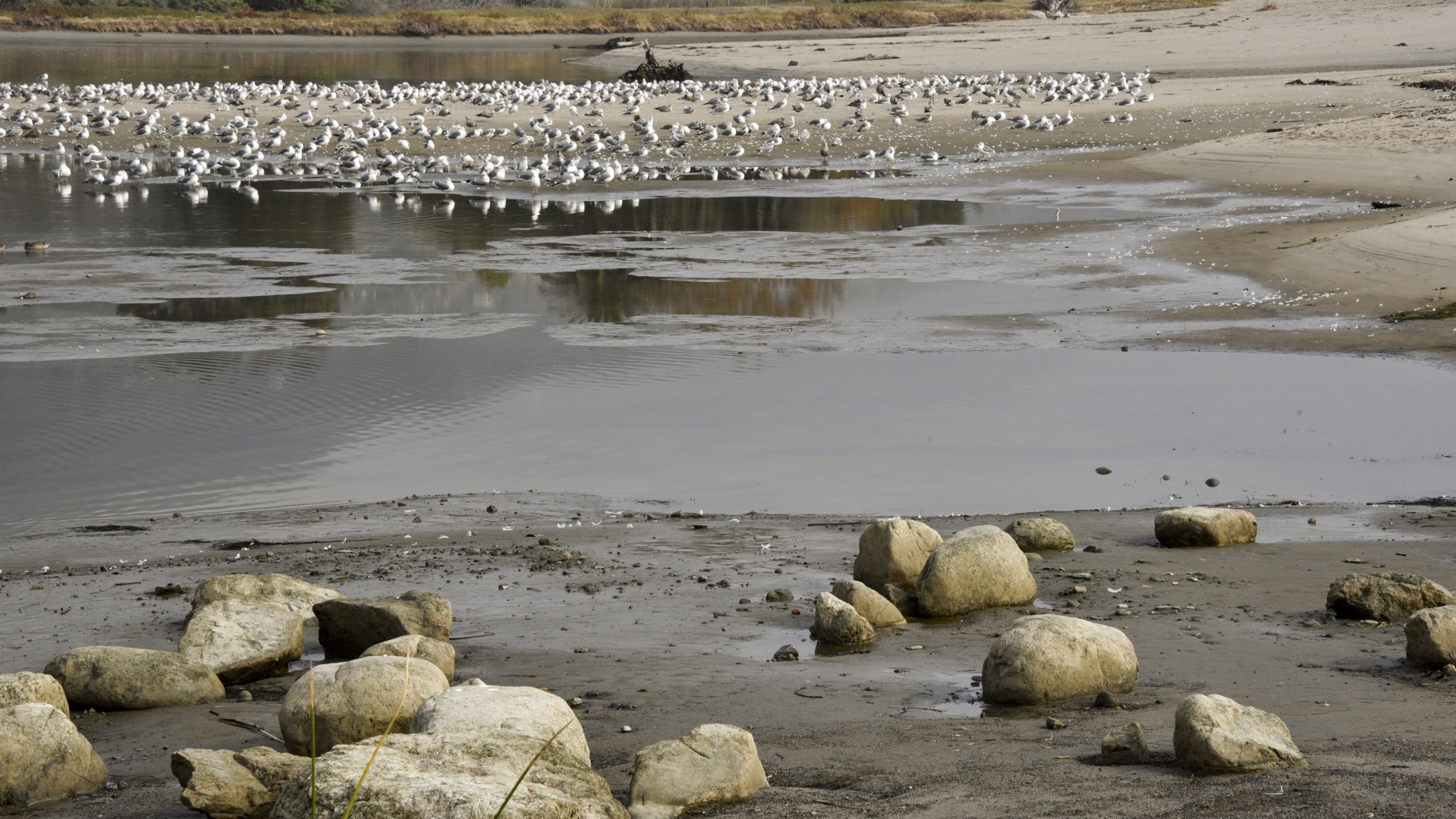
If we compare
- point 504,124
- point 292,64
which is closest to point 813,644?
point 504,124

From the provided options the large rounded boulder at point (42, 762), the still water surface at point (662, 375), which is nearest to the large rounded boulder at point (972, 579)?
the still water surface at point (662, 375)

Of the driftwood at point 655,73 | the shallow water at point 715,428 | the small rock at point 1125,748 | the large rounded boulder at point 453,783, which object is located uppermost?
the driftwood at point 655,73

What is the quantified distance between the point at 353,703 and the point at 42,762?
2.82 feet

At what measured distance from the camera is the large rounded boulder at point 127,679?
197 inches

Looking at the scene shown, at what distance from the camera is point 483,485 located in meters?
8.43

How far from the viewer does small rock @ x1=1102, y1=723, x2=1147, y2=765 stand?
13.3ft

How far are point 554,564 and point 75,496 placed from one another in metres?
3.24

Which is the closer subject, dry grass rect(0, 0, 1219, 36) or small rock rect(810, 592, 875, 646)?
small rock rect(810, 592, 875, 646)

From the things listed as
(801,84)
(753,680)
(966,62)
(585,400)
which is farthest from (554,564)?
(966,62)

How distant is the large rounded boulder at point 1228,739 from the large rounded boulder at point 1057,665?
745mm

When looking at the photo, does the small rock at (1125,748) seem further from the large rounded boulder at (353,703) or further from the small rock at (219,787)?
the small rock at (219,787)

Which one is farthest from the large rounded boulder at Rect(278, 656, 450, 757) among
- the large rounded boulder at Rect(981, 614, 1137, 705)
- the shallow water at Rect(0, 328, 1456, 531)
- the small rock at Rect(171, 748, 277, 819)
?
the shallow water at Rect(0, 328, 1456, 531)

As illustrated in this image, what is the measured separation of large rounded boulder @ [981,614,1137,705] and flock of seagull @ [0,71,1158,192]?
19.2 metres

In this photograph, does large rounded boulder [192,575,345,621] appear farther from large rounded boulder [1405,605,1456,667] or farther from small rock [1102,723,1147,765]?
large rounded boulder [1405,605,1456,667]
